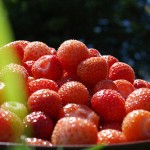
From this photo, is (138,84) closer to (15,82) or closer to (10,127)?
(15,82)

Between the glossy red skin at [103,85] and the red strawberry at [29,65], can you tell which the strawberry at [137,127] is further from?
the red strawberry at [29,65]

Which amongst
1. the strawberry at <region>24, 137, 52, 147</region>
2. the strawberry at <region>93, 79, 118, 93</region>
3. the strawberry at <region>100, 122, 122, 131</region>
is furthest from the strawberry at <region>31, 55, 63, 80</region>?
the strawberry at <region>24, 137, 52, 147</region>

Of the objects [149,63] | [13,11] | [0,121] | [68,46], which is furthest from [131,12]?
[0,121]

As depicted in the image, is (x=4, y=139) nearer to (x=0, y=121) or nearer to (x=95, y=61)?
(x=0, y=121)

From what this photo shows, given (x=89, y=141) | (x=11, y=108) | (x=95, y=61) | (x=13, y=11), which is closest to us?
(x=89, y=141)

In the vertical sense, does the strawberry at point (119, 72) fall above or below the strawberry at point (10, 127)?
below

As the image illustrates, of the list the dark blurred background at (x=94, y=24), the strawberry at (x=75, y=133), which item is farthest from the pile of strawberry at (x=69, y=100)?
the dark blurred background at (x=94, y=24)

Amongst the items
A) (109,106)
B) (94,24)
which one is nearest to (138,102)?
(109,106)
